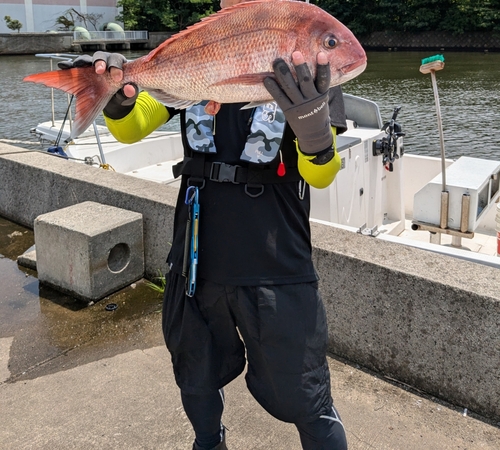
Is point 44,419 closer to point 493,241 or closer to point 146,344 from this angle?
point 146,344

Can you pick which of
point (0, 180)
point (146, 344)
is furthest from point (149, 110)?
point (0, 180)

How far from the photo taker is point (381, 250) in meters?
3.24

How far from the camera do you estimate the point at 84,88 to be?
78.3 inches

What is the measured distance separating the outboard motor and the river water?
6.43m

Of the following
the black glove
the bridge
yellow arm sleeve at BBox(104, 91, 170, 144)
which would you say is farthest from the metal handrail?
the black glove

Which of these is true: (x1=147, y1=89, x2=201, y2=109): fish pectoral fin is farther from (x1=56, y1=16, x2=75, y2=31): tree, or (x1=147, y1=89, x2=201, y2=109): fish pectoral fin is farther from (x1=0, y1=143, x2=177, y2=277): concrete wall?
(x1=56, y1=16, x2=75, y2=31): tree

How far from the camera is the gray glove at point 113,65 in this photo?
77.9 inches

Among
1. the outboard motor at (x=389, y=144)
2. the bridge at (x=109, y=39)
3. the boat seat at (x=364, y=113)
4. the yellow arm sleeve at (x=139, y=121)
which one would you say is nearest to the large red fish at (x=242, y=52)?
the yellow arm sleeve at (x=139, y=121)

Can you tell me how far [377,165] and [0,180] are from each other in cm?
425

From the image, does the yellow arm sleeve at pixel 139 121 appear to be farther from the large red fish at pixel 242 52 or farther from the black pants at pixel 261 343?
the black pants at pixel 261 343

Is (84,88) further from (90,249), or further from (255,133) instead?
(90,249)

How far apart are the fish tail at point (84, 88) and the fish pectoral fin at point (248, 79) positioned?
454 mm

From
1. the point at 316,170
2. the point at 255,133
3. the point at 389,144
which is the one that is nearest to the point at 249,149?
the point at 255,133

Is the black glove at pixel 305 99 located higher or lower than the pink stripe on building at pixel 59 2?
lower
